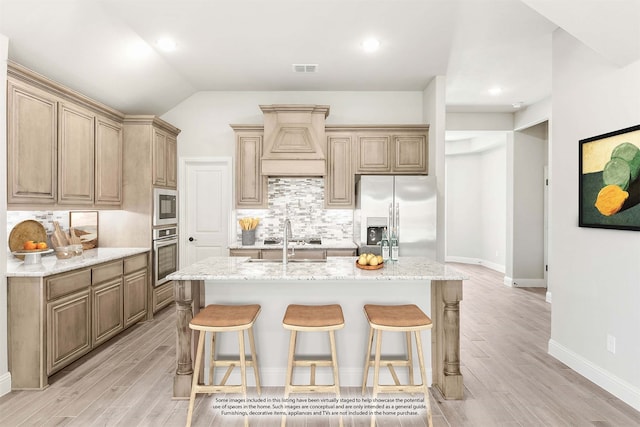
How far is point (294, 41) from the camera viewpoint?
3838mm

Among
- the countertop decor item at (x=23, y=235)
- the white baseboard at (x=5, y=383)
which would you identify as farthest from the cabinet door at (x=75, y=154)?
the white baseboard at (x=5, y=383)

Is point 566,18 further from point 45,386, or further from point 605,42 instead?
point 45,386

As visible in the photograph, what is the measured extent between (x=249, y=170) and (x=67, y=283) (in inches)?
99.7

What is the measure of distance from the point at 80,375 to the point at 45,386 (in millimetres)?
262


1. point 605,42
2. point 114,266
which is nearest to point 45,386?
point 114,266

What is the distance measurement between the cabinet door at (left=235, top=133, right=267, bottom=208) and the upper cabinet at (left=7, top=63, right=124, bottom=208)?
4.75ft

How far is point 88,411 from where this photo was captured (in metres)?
2.54

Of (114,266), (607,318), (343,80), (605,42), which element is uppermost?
(343,80)

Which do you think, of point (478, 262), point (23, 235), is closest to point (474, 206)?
point (478, 262)

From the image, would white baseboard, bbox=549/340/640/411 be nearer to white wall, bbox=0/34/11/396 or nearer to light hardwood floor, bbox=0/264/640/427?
light hardwood floor, bbox=0/264/640/427

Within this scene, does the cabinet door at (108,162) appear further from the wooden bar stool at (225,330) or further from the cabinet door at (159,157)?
the wooden bar stool at (225,330)

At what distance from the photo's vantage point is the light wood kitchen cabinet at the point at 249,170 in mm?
4973

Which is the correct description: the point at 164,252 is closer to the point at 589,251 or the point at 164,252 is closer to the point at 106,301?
the point at 106,301

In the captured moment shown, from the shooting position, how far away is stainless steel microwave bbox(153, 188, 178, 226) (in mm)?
4594
